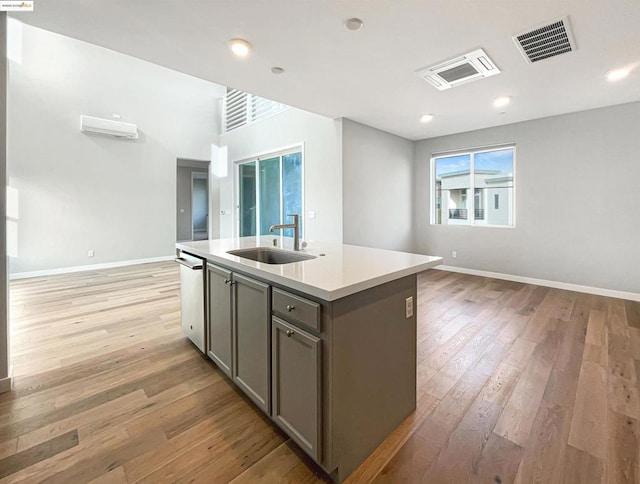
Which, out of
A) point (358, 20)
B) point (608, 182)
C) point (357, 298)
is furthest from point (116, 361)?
point (608, 182)

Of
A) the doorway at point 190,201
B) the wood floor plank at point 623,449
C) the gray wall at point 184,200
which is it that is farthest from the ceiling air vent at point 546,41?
the gray wall at point 184,200

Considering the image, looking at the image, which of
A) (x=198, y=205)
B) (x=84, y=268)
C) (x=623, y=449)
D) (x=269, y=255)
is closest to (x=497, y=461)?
(x=623, y=449)

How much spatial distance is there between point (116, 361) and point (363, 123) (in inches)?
178

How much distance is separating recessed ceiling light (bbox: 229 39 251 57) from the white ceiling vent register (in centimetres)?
172

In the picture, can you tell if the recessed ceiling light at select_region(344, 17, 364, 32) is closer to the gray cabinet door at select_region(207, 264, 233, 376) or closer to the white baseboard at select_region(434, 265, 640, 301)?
the gray cabinet door at select_region(207, 264, 233, 376)

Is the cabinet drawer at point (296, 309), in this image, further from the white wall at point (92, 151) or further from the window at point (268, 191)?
the white wall at point (92, 151)

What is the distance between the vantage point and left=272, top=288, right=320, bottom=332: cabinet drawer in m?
1.31

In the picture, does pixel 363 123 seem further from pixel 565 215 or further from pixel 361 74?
pixel 565 215

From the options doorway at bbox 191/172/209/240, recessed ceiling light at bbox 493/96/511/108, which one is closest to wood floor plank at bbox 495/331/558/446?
recessed ceiling light at bbox 493/96/511/108

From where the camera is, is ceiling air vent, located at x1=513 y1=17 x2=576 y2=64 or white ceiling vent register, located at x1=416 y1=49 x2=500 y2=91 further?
white ceiling vent register, located at x1=416 y1=49 x2=500 y2=91

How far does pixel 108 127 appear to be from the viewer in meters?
5.84

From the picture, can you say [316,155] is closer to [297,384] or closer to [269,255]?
[269,255]

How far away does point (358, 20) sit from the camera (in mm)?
2225

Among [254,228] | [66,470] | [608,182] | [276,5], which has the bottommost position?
[66,470]
